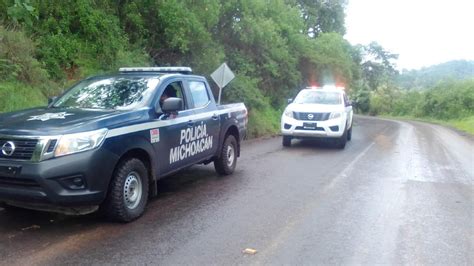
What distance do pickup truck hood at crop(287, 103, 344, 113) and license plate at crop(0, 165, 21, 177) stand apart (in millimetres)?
10050

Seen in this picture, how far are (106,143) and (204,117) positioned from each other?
8.64ft

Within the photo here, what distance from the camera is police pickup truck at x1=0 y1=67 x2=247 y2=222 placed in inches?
194

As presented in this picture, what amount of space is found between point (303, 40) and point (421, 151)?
15.1 m

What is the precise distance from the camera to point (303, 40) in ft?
91.7

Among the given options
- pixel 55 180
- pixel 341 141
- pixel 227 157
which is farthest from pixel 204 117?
pixel 341 141

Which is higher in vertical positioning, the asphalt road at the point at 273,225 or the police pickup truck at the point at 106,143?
the police pickup truck at the point at 106,143

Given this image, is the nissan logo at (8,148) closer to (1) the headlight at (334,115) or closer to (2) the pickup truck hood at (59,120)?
(2) the pickup truck hood at (59,120)

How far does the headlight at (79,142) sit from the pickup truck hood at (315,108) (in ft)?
31.0

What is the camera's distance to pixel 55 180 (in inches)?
193

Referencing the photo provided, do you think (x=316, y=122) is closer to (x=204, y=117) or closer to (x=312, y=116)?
(x=312, y=116)

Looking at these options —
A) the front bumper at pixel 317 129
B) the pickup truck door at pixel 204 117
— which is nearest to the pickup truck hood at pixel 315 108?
the front bumper at pixel 317 129

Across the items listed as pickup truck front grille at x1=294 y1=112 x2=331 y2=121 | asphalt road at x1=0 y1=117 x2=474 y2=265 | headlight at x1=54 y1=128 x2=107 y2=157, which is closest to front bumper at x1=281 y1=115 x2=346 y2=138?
pickup truck front grille at x1=294 y1=112 x2=331 y2=121

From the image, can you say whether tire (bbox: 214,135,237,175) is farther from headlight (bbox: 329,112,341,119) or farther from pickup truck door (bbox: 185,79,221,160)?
headlight (bbox: 329,112,341,119)

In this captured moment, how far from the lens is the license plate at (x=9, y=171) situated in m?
4.91
